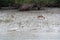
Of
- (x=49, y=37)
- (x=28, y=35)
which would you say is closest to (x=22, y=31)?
(x=28, y=35)

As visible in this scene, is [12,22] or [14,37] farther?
[12,22]

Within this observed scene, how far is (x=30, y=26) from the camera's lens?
3.32m

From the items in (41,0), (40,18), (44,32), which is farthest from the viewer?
(41,0)

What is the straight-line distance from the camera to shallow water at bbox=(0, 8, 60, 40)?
287cm

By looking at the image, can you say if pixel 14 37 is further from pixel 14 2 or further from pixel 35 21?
pixel 14 2

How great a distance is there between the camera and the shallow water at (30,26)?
2.87 metres

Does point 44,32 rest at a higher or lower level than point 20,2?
lower

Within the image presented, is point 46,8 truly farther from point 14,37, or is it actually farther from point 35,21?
point 14,37

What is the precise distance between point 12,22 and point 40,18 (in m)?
0.66

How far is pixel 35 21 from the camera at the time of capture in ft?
12.0

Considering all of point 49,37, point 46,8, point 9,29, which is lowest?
point 49,37

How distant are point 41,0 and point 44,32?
1993 millimetres

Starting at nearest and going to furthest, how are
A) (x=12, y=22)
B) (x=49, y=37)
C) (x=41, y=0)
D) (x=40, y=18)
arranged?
(x=49, y=37), (x=12, y=22), (x=40, y=18), (x=41, y=0)

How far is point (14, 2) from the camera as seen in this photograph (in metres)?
4.91
